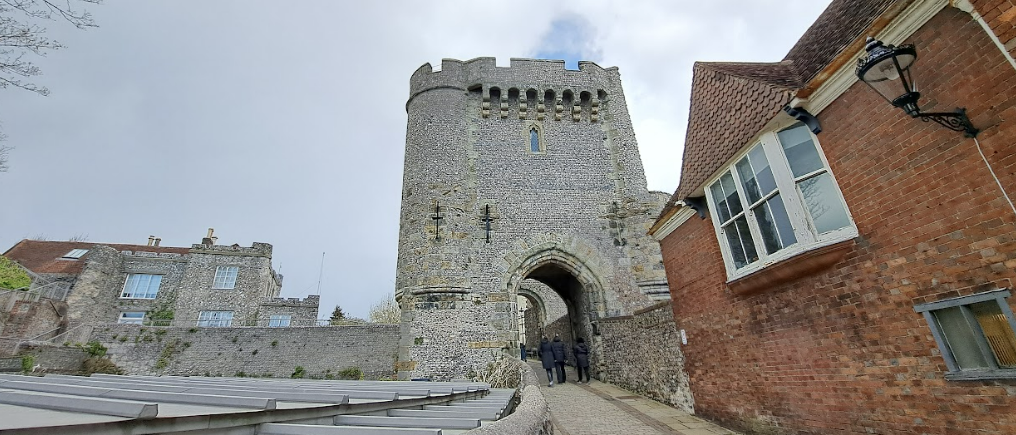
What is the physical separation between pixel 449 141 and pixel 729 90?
417 inches

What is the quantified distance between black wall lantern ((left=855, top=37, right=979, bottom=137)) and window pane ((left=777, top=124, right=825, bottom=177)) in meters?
1.18

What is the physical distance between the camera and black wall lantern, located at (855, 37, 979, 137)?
3293 millimetres

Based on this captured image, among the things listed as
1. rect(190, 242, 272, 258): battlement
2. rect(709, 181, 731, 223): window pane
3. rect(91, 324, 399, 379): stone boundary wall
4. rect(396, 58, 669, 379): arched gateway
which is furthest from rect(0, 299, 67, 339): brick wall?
rect(709, 181, 731, 223): window pane

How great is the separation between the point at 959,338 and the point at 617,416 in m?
5.31

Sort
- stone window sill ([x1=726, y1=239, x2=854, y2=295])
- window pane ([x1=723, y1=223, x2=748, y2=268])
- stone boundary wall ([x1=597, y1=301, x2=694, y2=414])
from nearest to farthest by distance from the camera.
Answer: stone window sill ([x1=726, y1=239, x2=854, y2=295])
window pane ([x1=723, y1=223, x2=748, y2=268])
stone boundary wall ([x1=597, y1=301, x2=694, y2=414])

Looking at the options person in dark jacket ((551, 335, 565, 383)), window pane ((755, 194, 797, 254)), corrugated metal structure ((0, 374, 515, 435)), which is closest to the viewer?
corrugated metal structure ((0, 374, 515, 435))

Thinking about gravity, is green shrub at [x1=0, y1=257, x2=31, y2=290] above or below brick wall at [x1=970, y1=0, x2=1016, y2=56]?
above

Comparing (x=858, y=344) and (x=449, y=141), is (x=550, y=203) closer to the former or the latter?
(x=449, y=141)

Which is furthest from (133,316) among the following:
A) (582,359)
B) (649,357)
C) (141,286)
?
(649,357)

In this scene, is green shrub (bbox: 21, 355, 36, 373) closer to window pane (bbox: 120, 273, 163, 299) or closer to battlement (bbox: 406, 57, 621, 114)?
window pane (bbox: 120, 273, 163, 299)

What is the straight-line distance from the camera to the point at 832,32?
5.42 meters

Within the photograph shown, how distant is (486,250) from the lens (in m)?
13.8

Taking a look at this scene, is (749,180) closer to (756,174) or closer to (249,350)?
(756,174)

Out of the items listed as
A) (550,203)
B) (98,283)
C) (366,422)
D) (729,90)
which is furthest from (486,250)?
(98,283)
